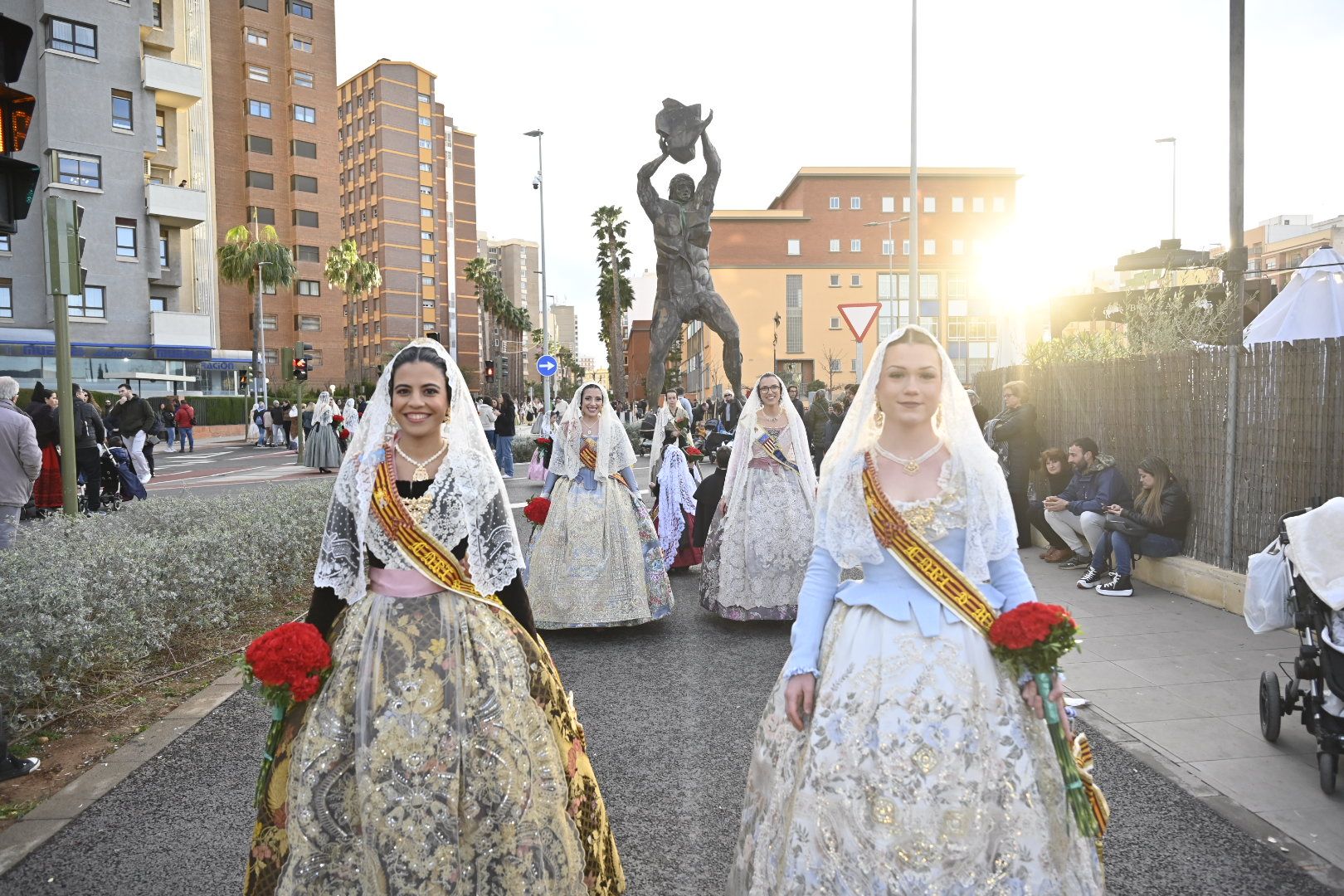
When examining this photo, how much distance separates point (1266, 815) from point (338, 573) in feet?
12.4

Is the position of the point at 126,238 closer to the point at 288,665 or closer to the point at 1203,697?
the point at 288,665

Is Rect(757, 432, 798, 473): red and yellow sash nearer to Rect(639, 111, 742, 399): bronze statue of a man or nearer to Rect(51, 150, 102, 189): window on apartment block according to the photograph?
Rect(639, 111, 742, 399): bronze statue of a man

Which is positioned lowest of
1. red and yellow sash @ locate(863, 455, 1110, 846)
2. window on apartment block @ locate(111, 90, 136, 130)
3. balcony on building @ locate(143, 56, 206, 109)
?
red and yellow sash @ locate(863, 455, 1110, 846)

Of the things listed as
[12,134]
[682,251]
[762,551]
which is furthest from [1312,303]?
[12,134]

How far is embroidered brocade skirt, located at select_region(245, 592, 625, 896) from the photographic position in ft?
8.43

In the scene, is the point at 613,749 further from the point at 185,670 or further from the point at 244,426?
the point at 244,426

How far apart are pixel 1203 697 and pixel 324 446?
20223 millimetres

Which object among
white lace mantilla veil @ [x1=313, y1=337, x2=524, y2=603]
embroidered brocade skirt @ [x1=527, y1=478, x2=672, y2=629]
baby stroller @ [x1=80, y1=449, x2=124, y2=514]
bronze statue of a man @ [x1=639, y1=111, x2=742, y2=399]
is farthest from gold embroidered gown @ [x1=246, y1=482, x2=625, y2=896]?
bronze statue of a man @ [x1=639, y1=111, x2=742, y2=399]

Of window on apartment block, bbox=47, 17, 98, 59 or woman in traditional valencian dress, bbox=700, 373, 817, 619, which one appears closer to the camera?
woman in traditional valencian dress, bbox=700, 373, 817, 619

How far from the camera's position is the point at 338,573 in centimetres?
290

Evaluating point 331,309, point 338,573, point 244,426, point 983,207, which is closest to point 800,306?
point 983,207

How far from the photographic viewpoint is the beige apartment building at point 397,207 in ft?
272

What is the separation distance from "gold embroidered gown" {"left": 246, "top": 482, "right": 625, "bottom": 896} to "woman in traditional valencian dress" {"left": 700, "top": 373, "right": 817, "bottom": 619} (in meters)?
4.57

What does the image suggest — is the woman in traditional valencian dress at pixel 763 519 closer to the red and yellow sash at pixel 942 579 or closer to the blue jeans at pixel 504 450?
the red and yellow sash at pixel 942 579
